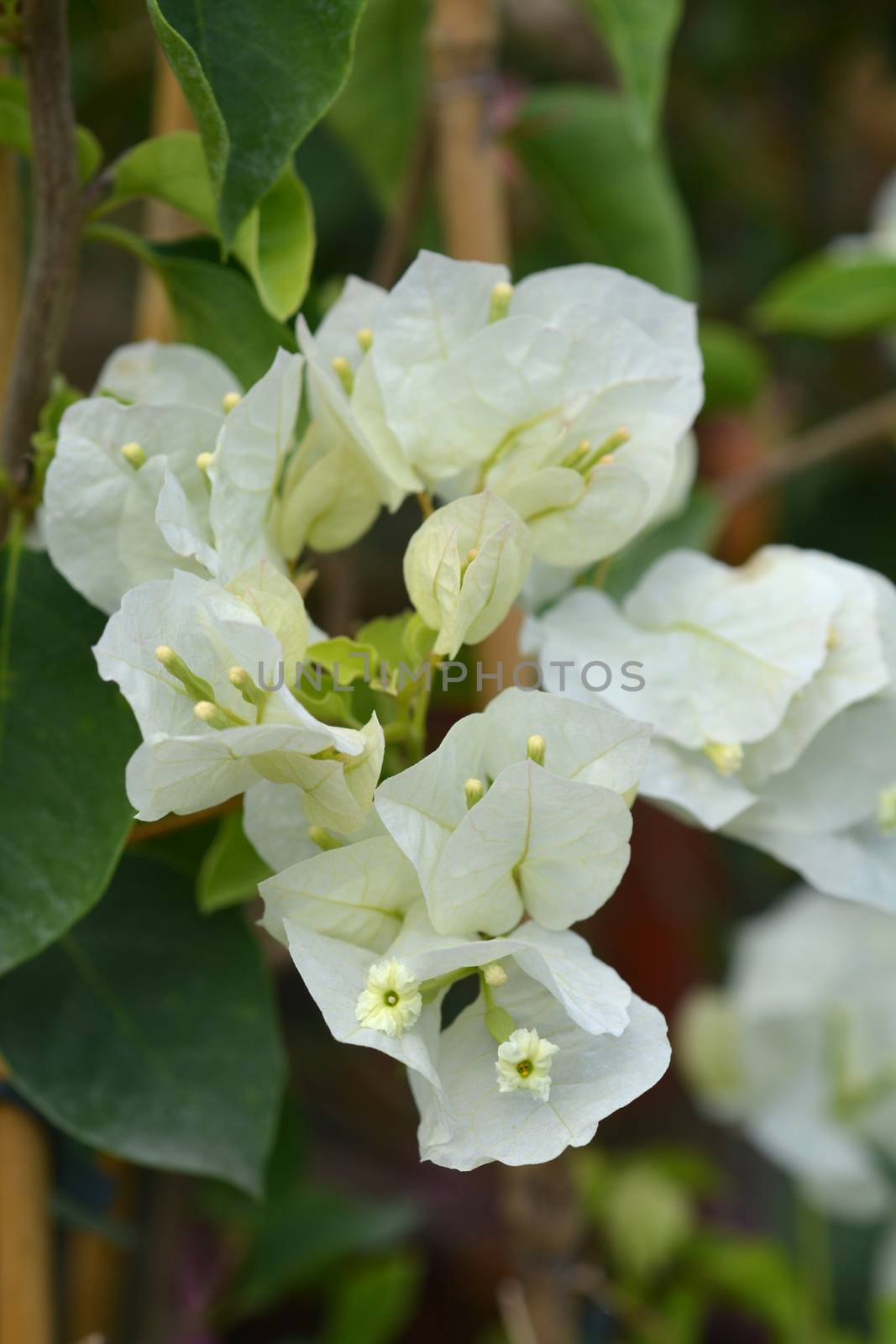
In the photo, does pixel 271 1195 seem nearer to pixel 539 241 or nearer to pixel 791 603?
pixel 791 603

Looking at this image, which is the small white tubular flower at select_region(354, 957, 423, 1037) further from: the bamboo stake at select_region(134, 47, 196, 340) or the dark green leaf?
the bamboo stake at select_region(134, 47, 196, 340)

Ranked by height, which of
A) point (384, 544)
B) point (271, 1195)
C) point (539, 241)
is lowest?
point (271, 1195)

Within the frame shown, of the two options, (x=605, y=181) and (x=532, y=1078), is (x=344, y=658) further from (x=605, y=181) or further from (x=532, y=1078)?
(x=605, y=181)

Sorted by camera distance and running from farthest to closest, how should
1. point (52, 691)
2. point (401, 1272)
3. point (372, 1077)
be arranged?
point (372, 1077)
point (401, 1272)
point (52, 691)

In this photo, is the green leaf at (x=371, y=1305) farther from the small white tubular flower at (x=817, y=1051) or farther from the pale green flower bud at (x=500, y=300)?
the pale green flower bud at (x=500, y=300)

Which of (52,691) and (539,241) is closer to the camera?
(52,691)

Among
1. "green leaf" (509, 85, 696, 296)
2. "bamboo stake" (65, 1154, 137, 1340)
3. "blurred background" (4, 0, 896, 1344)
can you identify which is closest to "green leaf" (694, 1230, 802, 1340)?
"blurred background" (4, 0, 896, 1344)

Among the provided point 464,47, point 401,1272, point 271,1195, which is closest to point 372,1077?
point 401,1272
